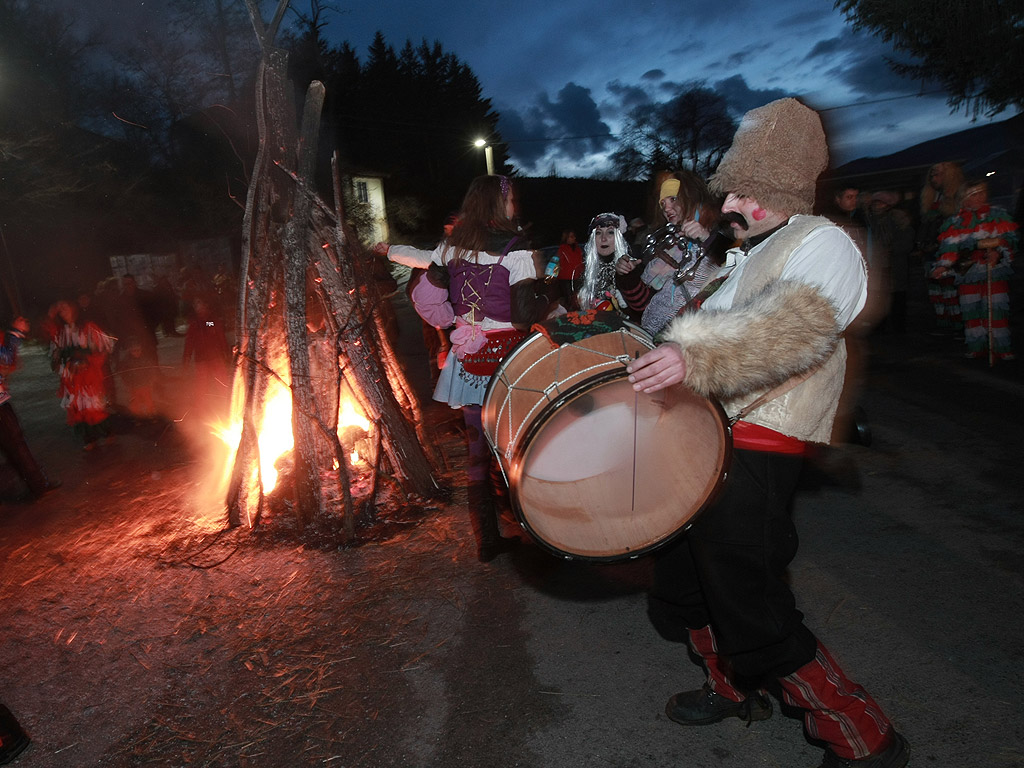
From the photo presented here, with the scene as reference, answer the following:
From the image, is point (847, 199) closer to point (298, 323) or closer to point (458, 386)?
point (458, 386)

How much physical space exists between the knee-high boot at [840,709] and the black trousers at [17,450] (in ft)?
20.8

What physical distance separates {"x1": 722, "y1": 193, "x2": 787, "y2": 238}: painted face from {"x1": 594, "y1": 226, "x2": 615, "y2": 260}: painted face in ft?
6.35

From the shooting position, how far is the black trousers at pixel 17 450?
5707 millimetres

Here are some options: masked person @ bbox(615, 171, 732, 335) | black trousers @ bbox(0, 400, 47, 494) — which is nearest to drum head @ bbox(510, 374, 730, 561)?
masked person @ bbox(615, 171, 732, 335)

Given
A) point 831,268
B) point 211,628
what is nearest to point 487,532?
point 211,628

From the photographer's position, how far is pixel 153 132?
29.2 metres

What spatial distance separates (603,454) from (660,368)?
0.56 metres

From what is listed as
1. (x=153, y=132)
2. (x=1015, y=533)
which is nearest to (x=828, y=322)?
(x=1015, y=533)

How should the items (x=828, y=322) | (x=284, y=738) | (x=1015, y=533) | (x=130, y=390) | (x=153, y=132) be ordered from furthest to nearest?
(x=153, y=132), (x=130, y=390), (x=1015, y=533), (x=284, y=738), (x=828, y=322)

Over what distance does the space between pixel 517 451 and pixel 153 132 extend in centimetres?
3347

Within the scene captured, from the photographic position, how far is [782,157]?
2043 millimetres

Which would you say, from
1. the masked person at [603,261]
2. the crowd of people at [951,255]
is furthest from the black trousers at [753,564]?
the crowd of people at [951,255]

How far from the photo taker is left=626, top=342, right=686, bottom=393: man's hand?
1830 mm

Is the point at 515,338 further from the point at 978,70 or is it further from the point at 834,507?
the point at 978,70
